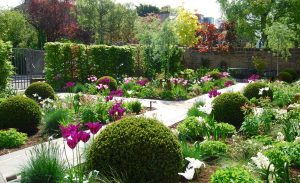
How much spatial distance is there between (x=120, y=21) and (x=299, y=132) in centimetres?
2883

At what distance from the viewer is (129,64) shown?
1694 centimetres

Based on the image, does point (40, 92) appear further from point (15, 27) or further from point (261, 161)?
point (15, 27)

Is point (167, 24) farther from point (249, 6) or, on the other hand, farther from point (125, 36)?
point (125, 36)

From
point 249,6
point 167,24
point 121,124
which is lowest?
point 121,124

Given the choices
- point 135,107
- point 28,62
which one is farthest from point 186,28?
point 135,107

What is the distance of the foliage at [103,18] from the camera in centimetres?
3186

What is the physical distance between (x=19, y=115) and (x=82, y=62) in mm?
8531

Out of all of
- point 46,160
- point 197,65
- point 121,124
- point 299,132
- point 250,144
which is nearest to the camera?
point 46,160

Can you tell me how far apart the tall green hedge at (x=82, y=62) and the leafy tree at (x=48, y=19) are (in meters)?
16.2

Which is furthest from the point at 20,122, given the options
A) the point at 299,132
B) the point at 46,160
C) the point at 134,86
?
the point at 134,86

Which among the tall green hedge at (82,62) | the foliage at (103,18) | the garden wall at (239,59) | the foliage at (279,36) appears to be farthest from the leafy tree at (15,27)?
the foliage at (279,36)

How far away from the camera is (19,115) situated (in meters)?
6.95

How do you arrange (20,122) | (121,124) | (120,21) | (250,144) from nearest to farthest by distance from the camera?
(121,124)
(250,144)
(20,122)
(120,21)

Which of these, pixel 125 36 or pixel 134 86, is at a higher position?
pixel 125 36
